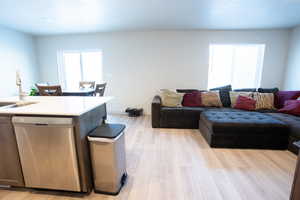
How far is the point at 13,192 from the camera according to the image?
169 cm

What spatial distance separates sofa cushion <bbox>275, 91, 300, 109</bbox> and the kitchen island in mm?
4123

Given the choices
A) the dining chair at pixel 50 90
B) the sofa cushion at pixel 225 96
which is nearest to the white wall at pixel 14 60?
the dining chair at pixel 50 90

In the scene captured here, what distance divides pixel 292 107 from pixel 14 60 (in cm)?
675

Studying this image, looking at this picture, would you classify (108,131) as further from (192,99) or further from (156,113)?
(192,99)

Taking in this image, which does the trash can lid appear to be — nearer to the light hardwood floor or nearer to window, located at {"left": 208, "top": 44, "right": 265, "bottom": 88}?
the light hardwood floor

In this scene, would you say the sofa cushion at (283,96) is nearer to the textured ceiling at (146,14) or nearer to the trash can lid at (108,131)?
the textured ceiling at (146,14)

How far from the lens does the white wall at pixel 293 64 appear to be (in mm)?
3625

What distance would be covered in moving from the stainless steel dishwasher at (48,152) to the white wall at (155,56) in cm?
311

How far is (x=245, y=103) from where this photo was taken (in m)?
3.47

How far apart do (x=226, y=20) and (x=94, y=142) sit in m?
3.54

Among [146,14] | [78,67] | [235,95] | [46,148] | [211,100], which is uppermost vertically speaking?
[146,14]

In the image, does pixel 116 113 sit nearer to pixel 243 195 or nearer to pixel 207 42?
pixel 207 42

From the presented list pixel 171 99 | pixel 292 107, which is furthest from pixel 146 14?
pixel 292 107

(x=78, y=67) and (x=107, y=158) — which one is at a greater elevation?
(x=78, y=67)
